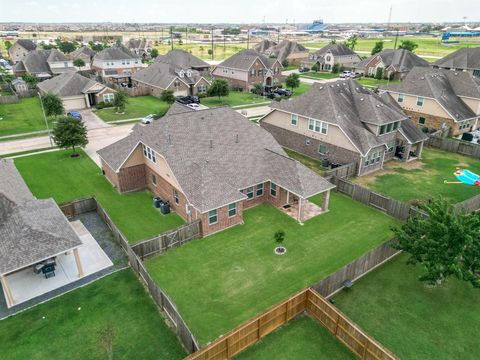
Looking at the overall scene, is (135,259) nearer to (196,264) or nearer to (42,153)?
(196,264)

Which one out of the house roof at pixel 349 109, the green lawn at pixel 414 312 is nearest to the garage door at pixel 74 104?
the house roof at pixel 349 109

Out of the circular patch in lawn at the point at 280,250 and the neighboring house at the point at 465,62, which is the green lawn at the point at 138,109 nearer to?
the circular patch in lawn at the point at 280,250

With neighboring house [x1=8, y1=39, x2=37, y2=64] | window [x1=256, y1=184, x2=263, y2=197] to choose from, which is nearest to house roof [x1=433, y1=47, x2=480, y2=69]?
window [x1=256, y1=184, x2=263, y2=197]

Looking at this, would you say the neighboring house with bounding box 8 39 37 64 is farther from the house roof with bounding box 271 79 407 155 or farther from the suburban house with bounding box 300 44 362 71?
the house roof with bounding box 271 79 407 155

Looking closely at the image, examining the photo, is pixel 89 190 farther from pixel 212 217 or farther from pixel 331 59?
pixel 331 59

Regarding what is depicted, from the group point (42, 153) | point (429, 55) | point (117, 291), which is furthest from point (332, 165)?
point (429, 55)

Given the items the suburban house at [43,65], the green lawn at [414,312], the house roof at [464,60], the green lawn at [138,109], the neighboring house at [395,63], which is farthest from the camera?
the neighboring house at [395,63]

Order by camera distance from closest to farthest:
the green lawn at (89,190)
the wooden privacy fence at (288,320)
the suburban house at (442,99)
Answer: the wooden privacy fence at (288,320) < the green lawn at (89,190) < the suburban house at (442,99)
